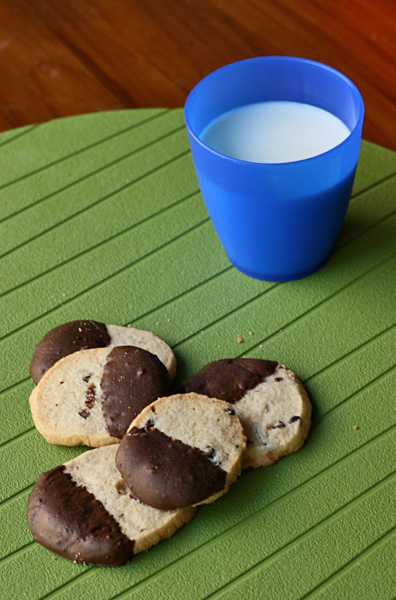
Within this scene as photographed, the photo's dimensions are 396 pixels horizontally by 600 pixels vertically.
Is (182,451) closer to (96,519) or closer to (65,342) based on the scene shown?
(96,519)

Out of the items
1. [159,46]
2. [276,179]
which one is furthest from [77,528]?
[159,46]

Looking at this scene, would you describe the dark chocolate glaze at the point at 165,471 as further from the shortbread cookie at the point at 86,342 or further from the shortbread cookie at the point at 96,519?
the shortbread cookie at the point at 86,342

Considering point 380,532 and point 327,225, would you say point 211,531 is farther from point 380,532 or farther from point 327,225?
point 327,225

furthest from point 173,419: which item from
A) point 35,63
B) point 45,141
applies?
point 35,63

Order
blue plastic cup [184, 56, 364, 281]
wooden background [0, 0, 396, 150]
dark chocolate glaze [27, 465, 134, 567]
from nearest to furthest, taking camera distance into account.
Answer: dark chocolate glaze [27, 465, 134, 567] → blue plastic cup [184, 56, 364, 281] → wooden background [0, 0, 396, 150]

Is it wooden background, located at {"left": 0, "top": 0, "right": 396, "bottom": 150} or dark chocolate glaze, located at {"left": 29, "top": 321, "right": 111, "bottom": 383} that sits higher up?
wooden background, located at {"left": 0, "top": 0, "right": 396, "bottom": 150}

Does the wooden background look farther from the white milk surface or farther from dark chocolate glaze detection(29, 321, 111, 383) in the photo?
dark chocolate glaze detection(29, 321, 111, 383)

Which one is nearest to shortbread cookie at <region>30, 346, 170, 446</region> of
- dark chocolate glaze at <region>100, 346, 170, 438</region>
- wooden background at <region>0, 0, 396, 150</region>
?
dark chocolate glaze at <region>100, 346, 170, 438</region>

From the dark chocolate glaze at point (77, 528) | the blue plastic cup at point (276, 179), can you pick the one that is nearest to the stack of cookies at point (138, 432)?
the dark chocolate glaze at point (77, 528)
